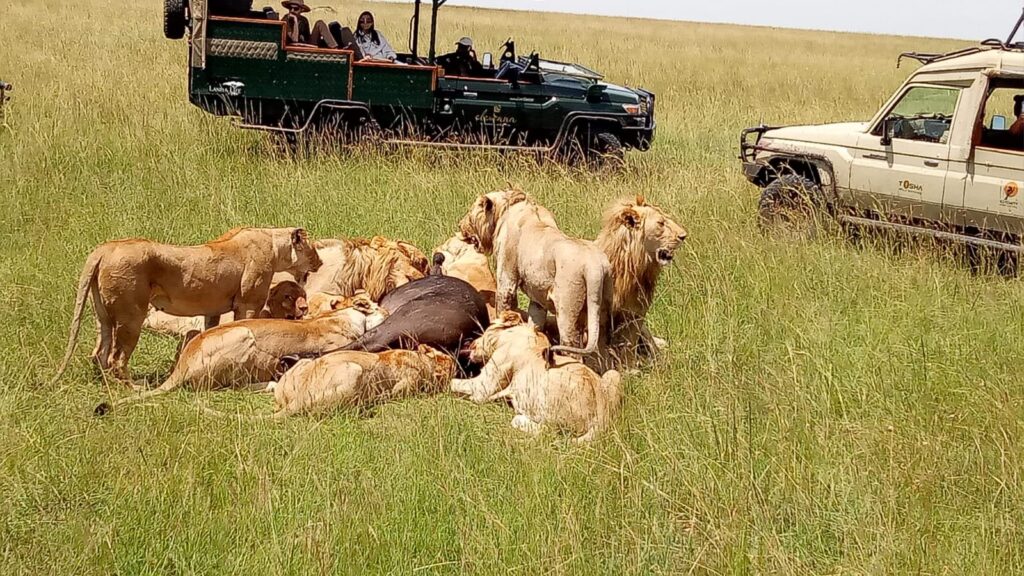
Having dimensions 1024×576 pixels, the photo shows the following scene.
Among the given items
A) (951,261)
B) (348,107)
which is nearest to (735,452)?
(951,261)

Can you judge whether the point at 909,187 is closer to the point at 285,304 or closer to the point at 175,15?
the point at 285,304

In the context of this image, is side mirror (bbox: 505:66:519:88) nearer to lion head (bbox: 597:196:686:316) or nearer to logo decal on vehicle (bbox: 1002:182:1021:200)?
logo decal on vehicle (bbox: 1002:182:1021:200)

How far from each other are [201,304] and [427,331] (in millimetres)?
1191

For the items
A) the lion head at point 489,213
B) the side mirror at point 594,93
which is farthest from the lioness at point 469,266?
the side mirror at point 594,93

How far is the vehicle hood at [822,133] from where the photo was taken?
9.73 metres

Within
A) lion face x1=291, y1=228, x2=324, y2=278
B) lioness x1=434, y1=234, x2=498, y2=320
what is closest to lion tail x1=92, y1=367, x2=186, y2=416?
lion face x1=291, y1=228, x2=324, y2=278

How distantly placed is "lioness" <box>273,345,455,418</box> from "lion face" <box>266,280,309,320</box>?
914mm

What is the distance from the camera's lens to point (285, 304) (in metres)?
6.58

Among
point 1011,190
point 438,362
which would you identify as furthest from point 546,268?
point 1011,190

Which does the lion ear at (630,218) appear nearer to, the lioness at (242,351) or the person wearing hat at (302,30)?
the lioness at (242,351)

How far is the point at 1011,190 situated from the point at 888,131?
1.27m

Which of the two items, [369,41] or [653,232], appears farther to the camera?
[369,41]

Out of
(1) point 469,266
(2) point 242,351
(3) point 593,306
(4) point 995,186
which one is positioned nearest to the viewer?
(2) point 242,351

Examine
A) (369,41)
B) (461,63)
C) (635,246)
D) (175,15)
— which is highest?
(175,15)
